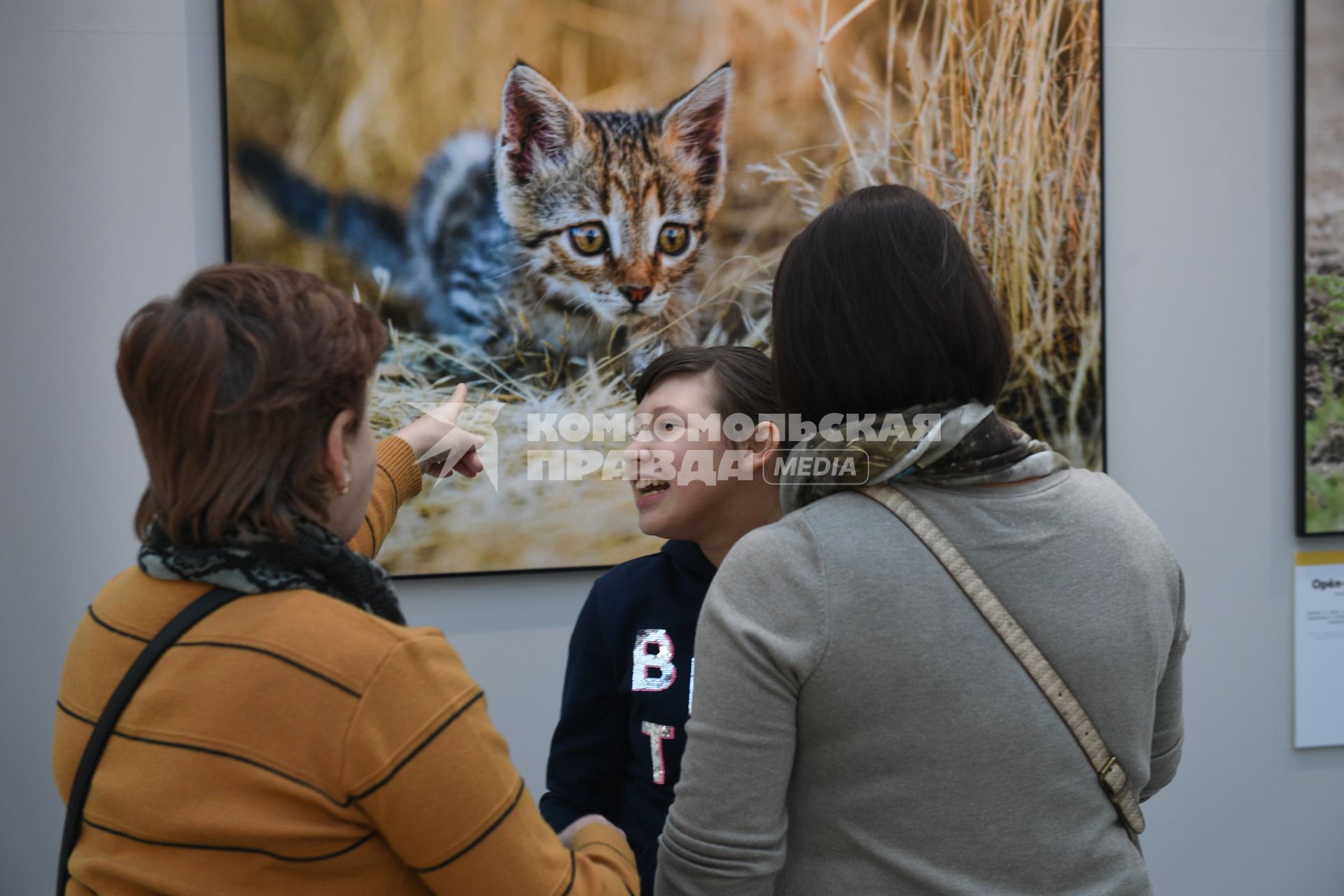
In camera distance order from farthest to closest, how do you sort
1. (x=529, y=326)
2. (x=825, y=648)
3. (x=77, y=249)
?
(x=529, y=326), (x=77, y=249), (x=825, y=648)

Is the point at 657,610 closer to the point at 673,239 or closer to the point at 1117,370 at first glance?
the point at 673,239

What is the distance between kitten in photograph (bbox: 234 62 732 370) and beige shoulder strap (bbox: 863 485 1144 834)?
1154mm

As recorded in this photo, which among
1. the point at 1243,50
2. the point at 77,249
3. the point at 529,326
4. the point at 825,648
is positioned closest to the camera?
the point at 825,648

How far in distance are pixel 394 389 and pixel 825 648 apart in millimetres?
1256

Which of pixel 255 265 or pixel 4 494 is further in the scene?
pixel 4 494

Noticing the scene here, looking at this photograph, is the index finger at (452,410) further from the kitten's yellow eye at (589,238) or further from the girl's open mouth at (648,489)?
the kitten's yellow eye at (589,238)

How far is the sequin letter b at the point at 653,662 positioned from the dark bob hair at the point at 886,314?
0.45 meters

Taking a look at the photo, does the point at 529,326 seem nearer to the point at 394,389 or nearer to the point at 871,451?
the point at 394,389

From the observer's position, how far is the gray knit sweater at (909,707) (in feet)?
2.54

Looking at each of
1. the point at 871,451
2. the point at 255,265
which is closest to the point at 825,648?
the point at 871,451

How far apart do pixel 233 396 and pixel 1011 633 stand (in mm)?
642

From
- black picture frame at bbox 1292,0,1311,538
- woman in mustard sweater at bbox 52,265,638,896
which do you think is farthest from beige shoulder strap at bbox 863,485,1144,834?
black picture frame at bbox 1292,0,1311,538

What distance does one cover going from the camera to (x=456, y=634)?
1.90 metres

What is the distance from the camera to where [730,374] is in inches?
51.7
